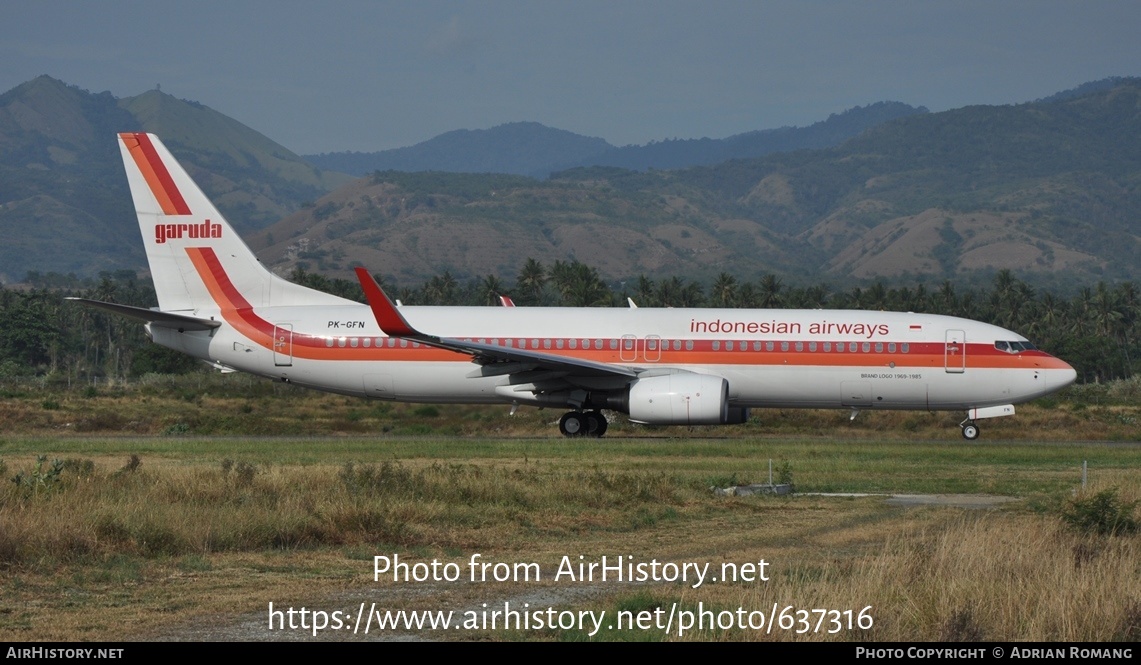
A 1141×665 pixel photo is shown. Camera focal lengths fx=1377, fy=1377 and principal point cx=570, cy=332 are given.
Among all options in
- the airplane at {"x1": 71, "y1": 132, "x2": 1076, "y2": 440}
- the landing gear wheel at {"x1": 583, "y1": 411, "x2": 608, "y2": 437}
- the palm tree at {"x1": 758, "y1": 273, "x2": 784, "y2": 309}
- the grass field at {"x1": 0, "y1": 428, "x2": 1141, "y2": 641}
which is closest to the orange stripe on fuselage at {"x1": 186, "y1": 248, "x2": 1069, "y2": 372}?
the airplane at {"x1": 71, "y1": 132, "x2": 1076, "y2": 440}

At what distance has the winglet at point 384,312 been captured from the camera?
102 feet

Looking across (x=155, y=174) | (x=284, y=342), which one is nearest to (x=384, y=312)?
(x=284, y=342)

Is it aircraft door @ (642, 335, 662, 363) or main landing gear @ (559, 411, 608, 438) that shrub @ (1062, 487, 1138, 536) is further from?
main landing gear @ (559, 411, 608, 438)

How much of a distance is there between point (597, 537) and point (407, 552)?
262 cm

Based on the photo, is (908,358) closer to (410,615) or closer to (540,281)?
(410,615)

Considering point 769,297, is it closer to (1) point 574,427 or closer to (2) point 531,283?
(2) point 531,283

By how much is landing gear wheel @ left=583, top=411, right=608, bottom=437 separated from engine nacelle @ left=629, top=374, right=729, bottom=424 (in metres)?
2.20

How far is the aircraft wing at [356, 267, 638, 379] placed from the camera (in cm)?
3136

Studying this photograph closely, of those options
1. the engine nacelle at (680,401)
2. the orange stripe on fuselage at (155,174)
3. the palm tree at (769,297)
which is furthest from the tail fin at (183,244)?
the palm tree at (769,297)

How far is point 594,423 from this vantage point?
35125mm

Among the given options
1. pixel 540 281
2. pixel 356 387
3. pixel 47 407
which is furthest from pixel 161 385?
pixel 540 281

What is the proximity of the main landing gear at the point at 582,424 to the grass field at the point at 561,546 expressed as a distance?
7.42 metres

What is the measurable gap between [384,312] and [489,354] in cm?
285
